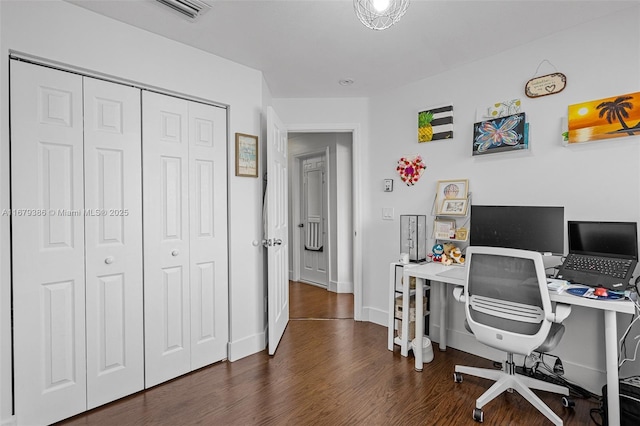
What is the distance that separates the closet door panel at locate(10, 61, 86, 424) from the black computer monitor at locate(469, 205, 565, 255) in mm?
2749

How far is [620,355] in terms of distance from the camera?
2119mm

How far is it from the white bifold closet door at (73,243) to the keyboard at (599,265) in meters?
2.84

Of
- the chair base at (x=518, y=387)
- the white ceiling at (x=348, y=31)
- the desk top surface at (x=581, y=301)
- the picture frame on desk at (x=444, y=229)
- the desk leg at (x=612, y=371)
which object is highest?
the white ceiling at (x=348, y=31)

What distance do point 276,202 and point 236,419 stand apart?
64.6 inches

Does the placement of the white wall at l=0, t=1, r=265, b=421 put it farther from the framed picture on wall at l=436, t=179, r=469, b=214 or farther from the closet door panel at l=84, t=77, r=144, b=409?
the framed picture on wall at l=436, t=179, r=469, b=214

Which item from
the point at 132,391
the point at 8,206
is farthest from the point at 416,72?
the point at 132,391

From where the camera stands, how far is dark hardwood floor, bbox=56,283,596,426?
6.46 feet

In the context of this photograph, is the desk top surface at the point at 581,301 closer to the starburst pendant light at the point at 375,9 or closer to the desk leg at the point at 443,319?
the desk leg at the point at 443,319

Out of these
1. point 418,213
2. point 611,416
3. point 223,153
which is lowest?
point 611,416

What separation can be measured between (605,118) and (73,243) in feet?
11.3

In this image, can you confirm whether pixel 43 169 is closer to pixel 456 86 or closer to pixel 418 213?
pixel 418 213

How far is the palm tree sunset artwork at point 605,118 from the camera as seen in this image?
207cm

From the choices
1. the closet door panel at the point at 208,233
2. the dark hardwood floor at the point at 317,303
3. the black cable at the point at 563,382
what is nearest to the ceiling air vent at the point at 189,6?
the closet door panel at the point at 208,233

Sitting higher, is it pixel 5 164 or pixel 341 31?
pixel 341 31
